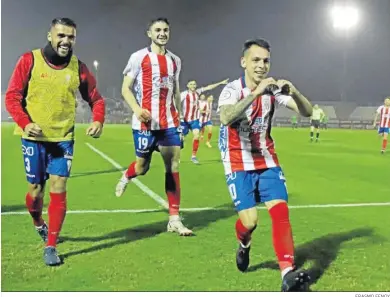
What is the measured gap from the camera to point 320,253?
187 inches

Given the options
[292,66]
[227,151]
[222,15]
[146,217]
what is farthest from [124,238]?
[292,66]

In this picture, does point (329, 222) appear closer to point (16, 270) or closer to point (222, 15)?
point (16, 270)

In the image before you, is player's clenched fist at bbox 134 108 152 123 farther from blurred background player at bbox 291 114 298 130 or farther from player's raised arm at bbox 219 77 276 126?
blurred background player at bbox 291 114 298 130

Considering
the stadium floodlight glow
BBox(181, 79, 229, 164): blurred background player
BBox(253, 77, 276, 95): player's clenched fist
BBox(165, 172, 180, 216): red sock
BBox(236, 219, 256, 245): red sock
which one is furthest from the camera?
the stadium floodlight glow

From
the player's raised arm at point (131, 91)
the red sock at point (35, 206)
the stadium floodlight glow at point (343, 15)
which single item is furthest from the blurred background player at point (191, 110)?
the red sock at point (35, 206)

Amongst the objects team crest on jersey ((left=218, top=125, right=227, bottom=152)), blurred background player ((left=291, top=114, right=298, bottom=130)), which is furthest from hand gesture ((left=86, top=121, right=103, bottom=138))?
blurred background player ((left=291, top=114, right=298, bottom=130))

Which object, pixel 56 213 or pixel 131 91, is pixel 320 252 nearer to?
pixel 56 213

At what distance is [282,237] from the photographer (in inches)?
149

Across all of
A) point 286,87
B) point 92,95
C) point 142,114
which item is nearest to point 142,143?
point 142,114

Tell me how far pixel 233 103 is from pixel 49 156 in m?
1.60

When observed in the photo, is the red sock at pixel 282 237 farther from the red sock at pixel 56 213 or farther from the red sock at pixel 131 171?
the red sock at pixel 131 171

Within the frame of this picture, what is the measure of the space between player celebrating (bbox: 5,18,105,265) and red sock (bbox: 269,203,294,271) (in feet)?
5.19

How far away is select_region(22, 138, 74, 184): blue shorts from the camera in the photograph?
448 centimetres
